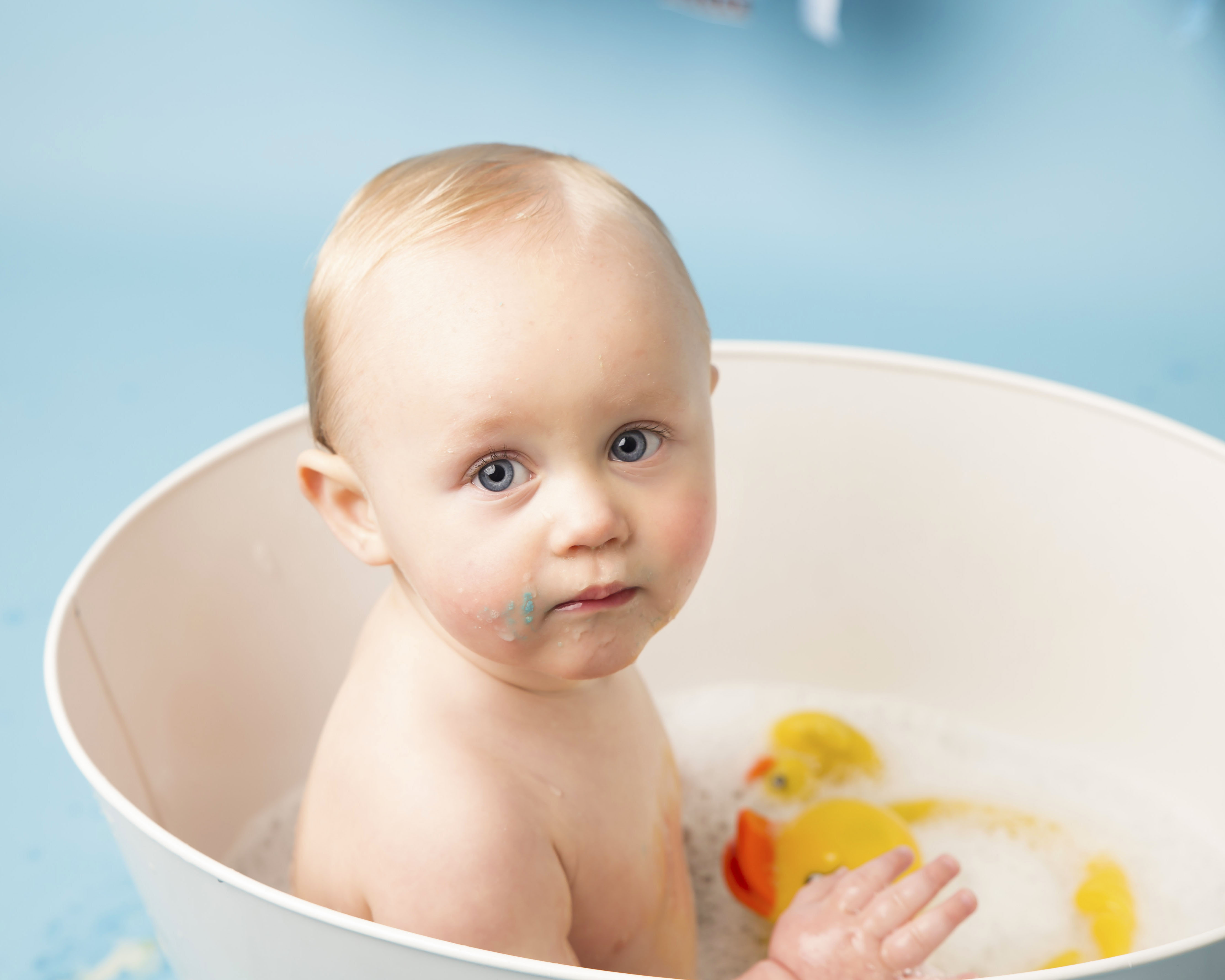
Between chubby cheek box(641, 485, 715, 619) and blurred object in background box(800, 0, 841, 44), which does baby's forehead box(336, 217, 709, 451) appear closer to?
chubby cheek box(641, 485, 715, 619)

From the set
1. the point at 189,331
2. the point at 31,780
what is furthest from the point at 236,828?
the point at 189,331

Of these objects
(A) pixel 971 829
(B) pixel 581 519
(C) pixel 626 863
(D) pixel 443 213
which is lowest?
(A) pixel 971 829

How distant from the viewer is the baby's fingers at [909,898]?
69 cm

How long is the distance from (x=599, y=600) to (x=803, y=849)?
0.41 meters

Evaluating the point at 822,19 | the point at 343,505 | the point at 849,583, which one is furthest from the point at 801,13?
the point at 343,505

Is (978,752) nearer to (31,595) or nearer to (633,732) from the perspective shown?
(633,732)

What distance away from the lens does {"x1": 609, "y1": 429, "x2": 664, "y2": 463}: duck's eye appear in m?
0.61

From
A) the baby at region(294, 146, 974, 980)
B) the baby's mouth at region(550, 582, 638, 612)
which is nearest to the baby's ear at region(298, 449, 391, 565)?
the baby at region(294, 146, 974, 980)

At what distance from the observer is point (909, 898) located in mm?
688

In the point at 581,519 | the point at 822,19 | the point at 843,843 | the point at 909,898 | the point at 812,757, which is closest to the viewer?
the point at 581,519

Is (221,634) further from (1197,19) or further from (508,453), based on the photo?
(1197,19)

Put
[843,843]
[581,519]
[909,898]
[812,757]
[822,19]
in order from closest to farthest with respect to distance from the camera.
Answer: [581,519]
[909,898]
[843,843]
[812,757]
[822,19]

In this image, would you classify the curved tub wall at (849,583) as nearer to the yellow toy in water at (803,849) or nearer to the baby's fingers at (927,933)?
the yellow toy in water at (803,849)

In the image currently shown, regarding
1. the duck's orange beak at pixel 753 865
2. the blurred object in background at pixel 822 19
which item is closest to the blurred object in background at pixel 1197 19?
the blurred object in background at pixel 822 19
